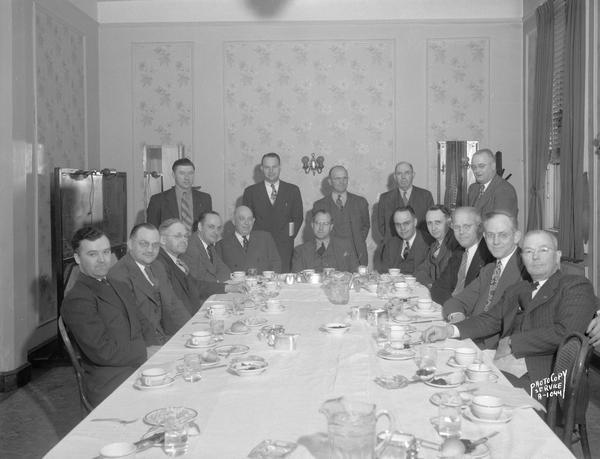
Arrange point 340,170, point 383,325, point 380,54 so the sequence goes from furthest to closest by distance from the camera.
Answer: point 380,54 < point 340,170 < point 383,325

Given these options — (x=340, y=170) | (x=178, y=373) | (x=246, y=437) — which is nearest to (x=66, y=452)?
(x=246, y=437)

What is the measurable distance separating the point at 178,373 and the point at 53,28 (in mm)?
4680

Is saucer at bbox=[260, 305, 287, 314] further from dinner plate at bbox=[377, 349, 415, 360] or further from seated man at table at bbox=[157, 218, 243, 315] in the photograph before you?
dinner plate at bbox=[377, 349, 415, 360]

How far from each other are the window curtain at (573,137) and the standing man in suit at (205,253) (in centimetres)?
280

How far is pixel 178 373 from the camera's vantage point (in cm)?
234

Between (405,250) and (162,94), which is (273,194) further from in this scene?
(162,94)

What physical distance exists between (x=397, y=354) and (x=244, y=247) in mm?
3293

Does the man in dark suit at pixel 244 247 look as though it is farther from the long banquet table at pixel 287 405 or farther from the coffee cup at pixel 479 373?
the coffee cup at pixel 479 373

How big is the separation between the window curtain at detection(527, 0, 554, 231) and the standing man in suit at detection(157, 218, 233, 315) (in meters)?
3.40

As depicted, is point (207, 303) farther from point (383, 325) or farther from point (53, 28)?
point (53, 28)

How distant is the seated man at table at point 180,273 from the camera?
14.1 feet

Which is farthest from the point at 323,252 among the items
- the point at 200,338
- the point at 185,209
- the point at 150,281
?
the point at 200,338

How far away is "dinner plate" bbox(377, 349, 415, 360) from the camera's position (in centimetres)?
256

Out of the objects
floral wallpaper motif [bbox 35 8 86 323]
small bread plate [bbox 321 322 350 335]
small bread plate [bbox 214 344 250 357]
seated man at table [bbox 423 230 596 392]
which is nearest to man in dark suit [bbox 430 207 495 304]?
seated man at table [bbox 423 230 596 392]
